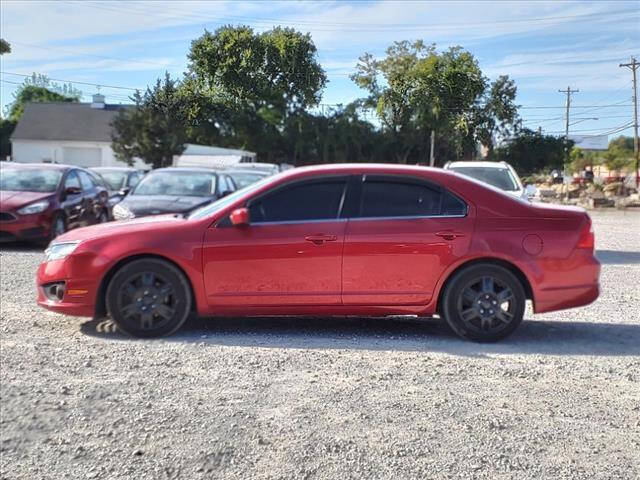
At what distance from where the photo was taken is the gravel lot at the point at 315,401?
3.44 metres

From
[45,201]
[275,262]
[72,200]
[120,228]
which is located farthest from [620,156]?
[120,228]

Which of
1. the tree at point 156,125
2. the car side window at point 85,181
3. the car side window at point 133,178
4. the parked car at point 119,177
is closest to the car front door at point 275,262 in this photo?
the tree at point 156,125

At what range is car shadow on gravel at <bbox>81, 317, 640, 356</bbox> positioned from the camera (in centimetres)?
562

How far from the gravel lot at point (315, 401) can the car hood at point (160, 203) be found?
4823mm

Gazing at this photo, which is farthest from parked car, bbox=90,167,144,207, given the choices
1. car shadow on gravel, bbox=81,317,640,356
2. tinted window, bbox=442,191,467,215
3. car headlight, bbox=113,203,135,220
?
tinted window, bbox=442,191,467,215

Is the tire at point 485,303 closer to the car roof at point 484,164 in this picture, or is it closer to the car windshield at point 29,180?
the car roof at point 484,164

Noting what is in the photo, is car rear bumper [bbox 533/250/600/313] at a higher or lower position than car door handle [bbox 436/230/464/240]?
lower

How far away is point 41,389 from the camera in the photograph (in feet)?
14.2

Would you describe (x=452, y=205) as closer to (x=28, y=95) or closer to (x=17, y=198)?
(x=17, y=198)

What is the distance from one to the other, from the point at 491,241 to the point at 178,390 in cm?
290

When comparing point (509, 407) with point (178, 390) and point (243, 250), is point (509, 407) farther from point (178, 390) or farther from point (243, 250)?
point (243, 250)

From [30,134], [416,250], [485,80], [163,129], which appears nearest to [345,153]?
[485,80]

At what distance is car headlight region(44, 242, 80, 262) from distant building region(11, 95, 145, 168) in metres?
12.6

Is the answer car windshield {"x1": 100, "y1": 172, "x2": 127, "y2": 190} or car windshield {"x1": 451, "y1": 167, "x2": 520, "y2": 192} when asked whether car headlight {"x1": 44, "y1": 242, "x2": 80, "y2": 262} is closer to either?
car windshield {"x1": 451, "y1": 167, "x2": 520, "y2": 192}
